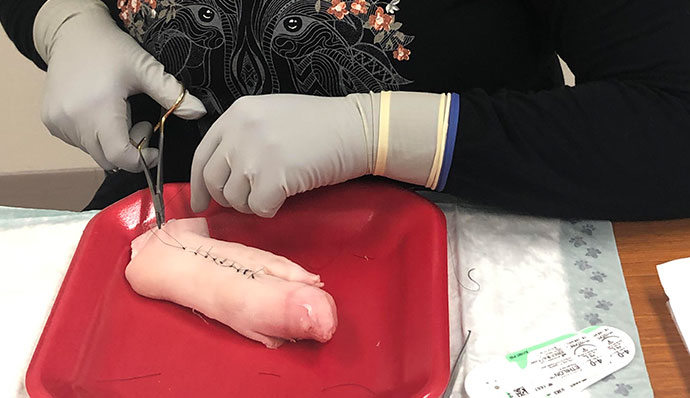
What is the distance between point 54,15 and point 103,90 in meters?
0.17

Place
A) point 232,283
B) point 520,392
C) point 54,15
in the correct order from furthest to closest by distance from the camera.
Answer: point 54,15 → point 232,283 → point 520,392

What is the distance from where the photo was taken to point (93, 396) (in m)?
0.67

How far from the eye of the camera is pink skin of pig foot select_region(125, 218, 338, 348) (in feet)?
2.28

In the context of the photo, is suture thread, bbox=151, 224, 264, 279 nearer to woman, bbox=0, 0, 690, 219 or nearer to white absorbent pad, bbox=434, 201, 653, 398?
woman, bbox=0, 0, 690, 219

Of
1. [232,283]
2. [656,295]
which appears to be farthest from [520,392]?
[232,283]

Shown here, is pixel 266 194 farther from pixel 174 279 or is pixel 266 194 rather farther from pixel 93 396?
pixel 93 396

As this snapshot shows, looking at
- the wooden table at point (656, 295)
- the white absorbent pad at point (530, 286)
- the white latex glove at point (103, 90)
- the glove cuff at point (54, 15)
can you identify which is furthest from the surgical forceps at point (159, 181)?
the wooden table at point (656, 295)

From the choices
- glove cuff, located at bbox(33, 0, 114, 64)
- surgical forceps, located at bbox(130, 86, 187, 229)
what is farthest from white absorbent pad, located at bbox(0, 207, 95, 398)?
glove cuff, located at bbox(33, 0, 114, 64)

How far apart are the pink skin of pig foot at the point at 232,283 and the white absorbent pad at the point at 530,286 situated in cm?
14

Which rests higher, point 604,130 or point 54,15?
point 604,130

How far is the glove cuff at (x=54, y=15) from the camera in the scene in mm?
910

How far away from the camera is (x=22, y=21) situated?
98cm

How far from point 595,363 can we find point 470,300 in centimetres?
13

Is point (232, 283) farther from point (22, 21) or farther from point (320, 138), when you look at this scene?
point (22, 21)
